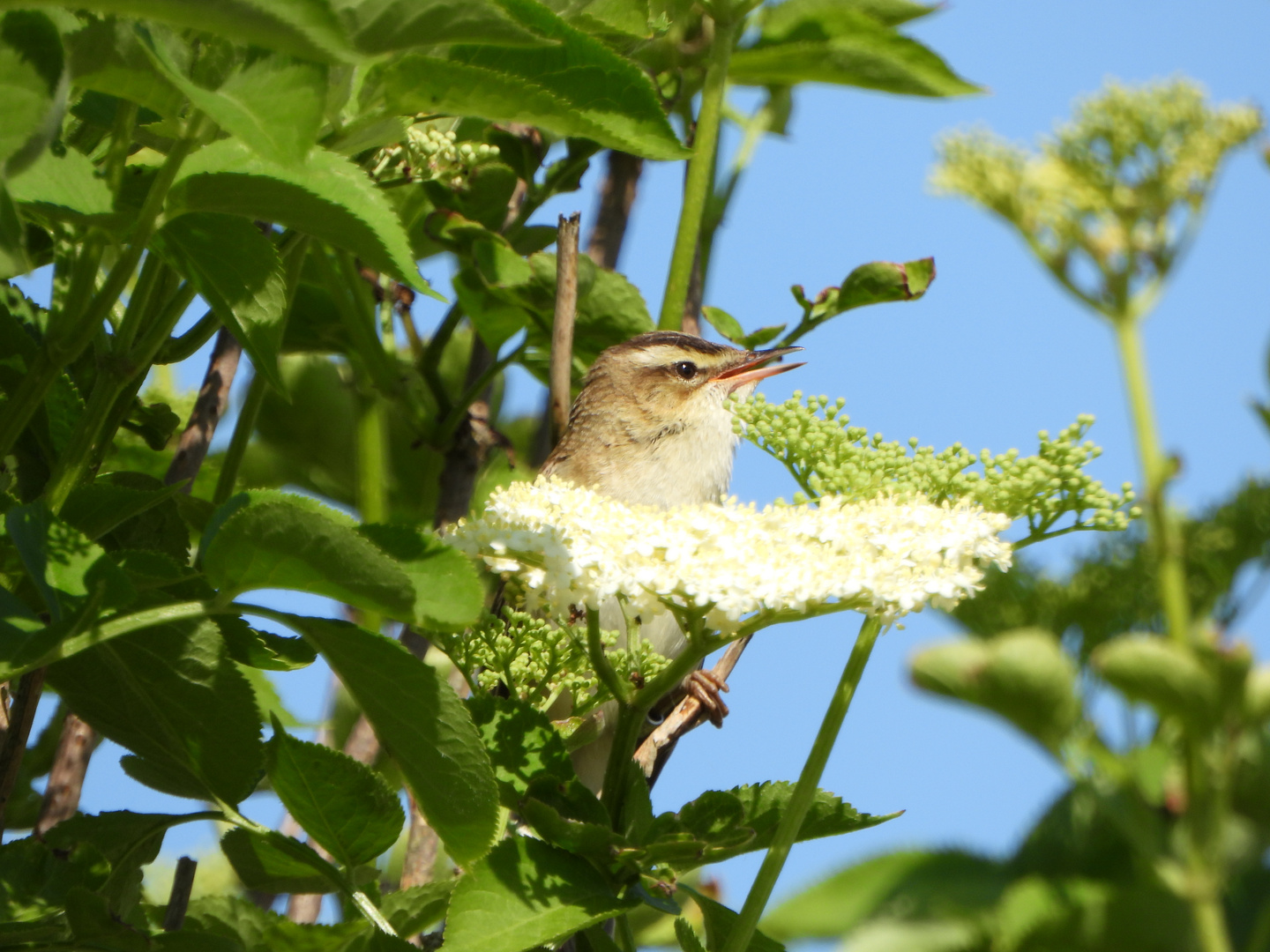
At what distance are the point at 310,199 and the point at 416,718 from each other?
420mm

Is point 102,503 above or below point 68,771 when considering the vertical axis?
above

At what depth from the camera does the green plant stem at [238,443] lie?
5.40 feet

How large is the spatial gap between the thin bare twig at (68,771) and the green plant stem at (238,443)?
375 mm

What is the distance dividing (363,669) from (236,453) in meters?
0.73

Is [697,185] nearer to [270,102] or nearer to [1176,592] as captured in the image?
[270,102]

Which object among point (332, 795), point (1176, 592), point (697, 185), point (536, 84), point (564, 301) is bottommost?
point (332, 795)

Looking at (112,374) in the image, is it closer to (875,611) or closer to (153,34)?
(153,34)

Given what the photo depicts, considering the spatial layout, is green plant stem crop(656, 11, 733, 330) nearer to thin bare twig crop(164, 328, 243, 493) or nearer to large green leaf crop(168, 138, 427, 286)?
thin bare twig crop(164, 328, 243, 493)

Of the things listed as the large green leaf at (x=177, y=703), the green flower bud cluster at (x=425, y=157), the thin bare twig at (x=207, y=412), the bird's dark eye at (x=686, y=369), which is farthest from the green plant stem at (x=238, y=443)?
the bird's dark eye at (x=686, y=369)

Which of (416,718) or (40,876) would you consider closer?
(416,718)

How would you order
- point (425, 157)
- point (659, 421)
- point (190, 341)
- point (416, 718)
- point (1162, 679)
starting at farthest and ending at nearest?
point (1162, 679)
point (659, 421)
point (425, 157)
point (190, 341)
point (416, 718)

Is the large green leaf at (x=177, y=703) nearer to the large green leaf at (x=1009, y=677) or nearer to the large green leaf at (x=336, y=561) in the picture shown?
the large green leaf at (x=336, y=561)

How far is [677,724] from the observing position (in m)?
1.77

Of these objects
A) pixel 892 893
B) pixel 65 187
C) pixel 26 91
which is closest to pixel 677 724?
pixel 65 187
